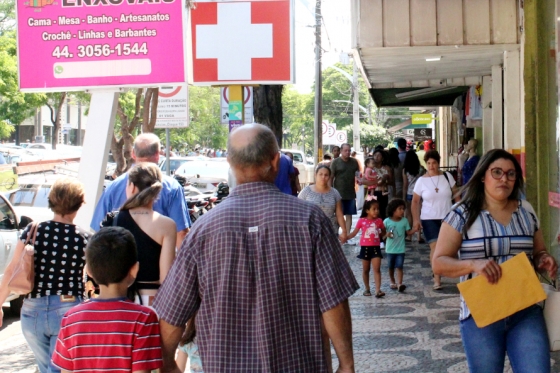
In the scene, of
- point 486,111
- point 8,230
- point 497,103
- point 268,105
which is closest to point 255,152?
point 8,230

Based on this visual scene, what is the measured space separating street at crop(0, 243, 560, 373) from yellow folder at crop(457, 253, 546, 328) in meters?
2.63

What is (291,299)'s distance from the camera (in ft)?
10.5

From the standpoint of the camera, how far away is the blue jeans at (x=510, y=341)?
394 cm

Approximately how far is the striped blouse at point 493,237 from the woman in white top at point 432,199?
5666 millimetres

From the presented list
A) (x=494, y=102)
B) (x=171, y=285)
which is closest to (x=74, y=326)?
(x=171, y=285)

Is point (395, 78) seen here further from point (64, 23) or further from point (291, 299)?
point (291, 299)

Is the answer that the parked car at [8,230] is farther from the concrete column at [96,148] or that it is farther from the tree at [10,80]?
the tree at [10,80]

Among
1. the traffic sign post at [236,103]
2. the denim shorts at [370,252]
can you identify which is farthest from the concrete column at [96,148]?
the denim shorts at [370,252]

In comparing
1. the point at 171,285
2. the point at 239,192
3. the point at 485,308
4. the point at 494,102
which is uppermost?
the point at 494,102

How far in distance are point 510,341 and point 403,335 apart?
3.85 meters

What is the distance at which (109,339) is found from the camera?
3.47 meters

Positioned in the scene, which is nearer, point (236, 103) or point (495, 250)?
point (495, 250)

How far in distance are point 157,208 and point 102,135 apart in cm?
165

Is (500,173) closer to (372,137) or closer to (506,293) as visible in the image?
(506,293)
